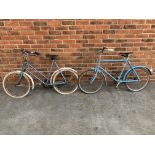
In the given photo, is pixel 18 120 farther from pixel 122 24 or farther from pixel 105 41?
pixel 122 24

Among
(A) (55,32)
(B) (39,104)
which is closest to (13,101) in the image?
(B) (39,104)

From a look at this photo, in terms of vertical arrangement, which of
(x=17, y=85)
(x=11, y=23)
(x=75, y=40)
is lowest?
(x=17, y=85)

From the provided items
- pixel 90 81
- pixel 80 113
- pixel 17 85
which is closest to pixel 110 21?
pixel 90 81

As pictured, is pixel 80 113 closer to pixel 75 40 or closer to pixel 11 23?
pixel 75 40

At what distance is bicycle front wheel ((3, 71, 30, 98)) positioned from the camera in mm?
3798

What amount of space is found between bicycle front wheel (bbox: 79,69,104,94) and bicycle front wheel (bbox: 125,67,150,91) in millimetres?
550

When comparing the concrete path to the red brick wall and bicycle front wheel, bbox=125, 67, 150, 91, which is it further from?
the red brick wall

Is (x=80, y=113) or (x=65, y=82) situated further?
(x=65, y=82)

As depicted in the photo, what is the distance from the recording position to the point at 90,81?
3.93 metres

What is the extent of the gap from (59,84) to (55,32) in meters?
1.00

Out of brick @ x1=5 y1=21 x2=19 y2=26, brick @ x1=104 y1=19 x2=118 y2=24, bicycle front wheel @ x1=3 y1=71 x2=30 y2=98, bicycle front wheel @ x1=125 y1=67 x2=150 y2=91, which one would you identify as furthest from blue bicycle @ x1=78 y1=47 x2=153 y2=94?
brick @ x1=5 y1=21 x2=19 y2=26

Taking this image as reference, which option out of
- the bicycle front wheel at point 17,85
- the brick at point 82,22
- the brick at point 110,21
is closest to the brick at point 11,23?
the bicycle front wheel at point 17,85

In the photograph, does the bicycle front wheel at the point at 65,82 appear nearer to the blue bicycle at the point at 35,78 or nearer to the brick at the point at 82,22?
the blue bicycle at the point at 35,78

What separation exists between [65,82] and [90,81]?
49 cm
